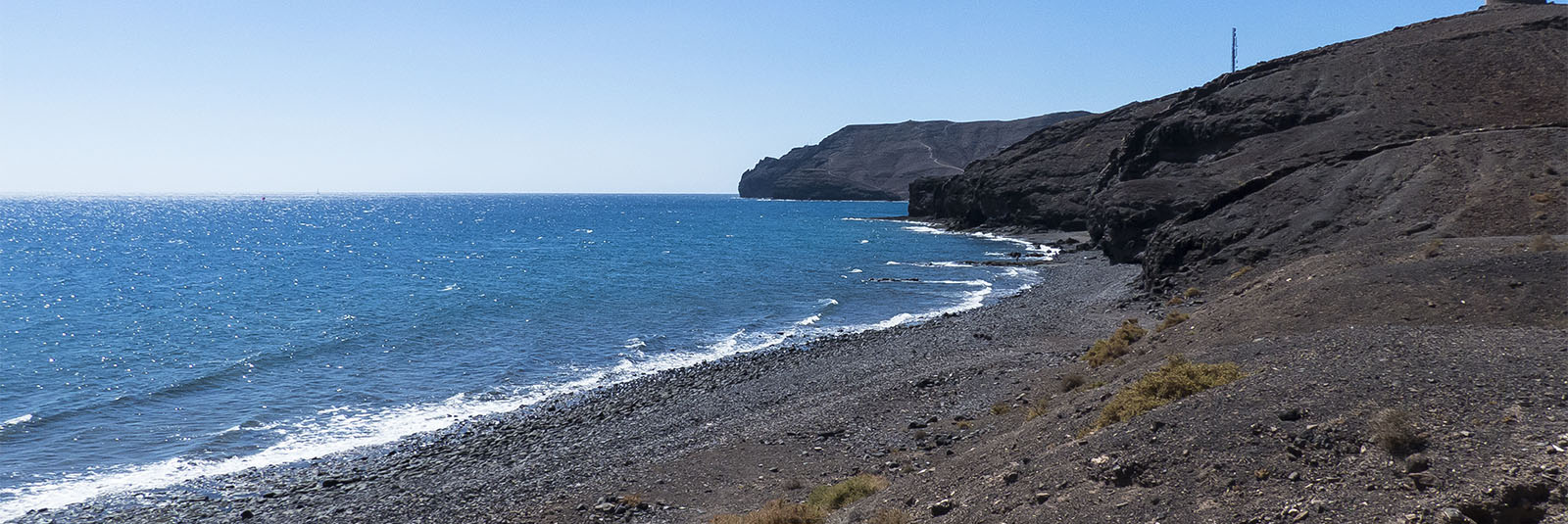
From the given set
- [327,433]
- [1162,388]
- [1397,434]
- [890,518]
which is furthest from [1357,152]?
[327,433]

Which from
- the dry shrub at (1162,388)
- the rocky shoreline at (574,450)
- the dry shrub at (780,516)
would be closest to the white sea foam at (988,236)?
the rocky shoreline at (574,450)

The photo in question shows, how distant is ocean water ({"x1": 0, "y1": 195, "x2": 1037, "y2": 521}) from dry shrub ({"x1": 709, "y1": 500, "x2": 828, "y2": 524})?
13.4 meters

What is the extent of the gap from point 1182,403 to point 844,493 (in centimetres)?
531

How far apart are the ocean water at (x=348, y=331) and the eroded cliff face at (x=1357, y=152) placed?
452 inches

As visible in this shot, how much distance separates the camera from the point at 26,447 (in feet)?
73.7

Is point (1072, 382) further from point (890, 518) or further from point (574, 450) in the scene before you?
point (574, 450)

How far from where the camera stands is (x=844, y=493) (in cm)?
1457

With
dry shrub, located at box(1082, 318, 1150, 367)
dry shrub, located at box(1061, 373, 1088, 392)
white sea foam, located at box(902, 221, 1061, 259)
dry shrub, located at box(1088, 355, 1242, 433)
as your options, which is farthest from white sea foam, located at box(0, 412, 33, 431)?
white sea foam, located at box(902, 221, 1061, 259)

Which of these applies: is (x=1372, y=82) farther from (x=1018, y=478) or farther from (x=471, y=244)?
(x=471, y=244)

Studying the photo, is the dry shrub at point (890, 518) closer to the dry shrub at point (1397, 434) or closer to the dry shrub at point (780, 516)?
the dry shrub at point (780, 516)

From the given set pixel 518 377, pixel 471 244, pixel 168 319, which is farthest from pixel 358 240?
pixel 518 377

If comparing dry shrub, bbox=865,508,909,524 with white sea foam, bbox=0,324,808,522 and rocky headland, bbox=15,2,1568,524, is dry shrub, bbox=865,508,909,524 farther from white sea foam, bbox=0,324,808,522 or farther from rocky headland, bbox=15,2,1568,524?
white sea foam, bbox=0,324,808,522

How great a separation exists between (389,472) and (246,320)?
28.6 meters

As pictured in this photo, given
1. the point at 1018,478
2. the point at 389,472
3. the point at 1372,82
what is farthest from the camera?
the point at 1372,82
